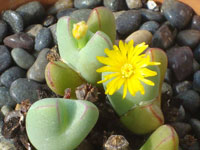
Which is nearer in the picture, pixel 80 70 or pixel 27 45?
pixel 80 70

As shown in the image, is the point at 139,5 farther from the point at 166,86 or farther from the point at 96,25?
the point at 96,25

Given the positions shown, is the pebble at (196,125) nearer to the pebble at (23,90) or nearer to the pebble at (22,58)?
the pebble at (23,90)

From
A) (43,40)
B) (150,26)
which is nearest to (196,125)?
(150,26)

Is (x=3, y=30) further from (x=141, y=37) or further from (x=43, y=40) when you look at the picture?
(x=141, y=37)

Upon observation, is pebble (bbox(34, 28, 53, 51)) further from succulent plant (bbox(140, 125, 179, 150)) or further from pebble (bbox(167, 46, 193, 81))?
succulent plant (bbox(140, 125, 179, 150))

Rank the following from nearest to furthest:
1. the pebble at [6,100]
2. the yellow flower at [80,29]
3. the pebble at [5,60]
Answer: the yellow flower at [80,29] → the pebble at [6,100] → the pebble at [5,60]

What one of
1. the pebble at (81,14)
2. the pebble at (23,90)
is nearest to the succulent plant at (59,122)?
the pebble at (23,90)

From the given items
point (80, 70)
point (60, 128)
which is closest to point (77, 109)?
point (60, 128)
